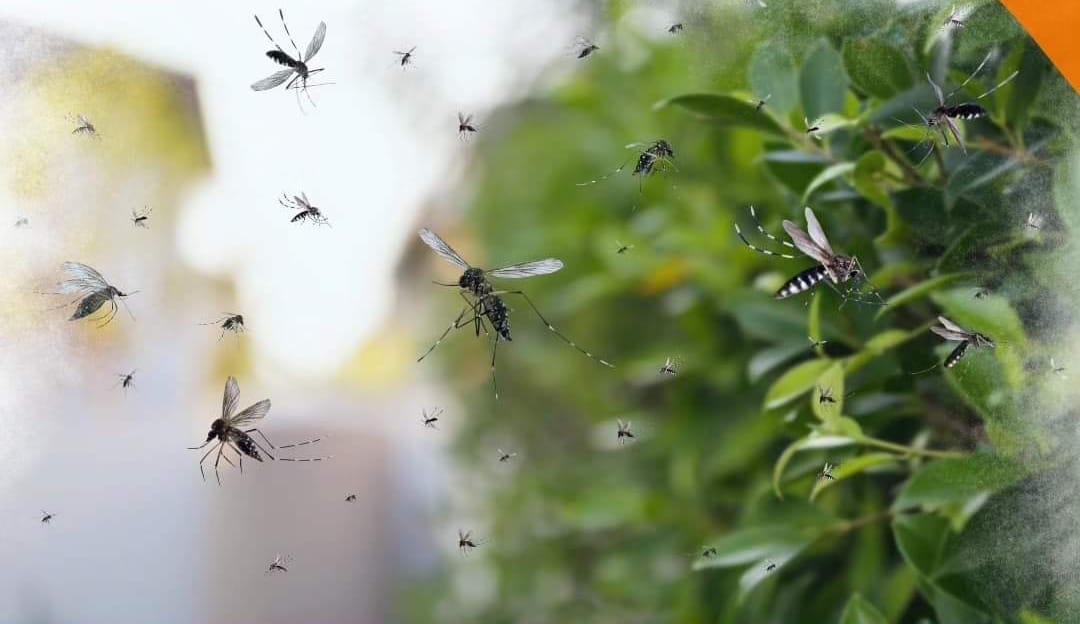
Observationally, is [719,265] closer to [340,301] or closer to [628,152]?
[628,152]

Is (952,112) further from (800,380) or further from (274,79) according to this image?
(274,79)

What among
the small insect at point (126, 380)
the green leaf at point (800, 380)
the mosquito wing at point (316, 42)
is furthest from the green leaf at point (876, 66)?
the small insect at point (126, 380)

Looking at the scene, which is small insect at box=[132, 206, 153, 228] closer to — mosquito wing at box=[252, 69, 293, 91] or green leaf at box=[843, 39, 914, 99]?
mosquito wing at box=[252, 69, 293, 91]

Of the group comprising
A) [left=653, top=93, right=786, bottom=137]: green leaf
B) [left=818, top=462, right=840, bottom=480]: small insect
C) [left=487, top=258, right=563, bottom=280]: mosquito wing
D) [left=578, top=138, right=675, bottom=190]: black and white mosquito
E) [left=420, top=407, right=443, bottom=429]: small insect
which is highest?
[left=653, top=93, right=786, bottom=137]: green leaf

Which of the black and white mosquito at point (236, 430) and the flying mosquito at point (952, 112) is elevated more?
the flying mosquito at point (952, 112)

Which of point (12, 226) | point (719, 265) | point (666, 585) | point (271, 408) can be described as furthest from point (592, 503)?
point (12, 226)

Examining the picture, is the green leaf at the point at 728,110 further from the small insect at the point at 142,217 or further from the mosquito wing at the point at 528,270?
the small insect at the point at 142,217

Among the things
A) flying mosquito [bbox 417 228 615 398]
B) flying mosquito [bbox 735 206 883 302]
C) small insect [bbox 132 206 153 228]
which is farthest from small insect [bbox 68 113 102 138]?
flying mosquito [bbox 735 206 883 302]
